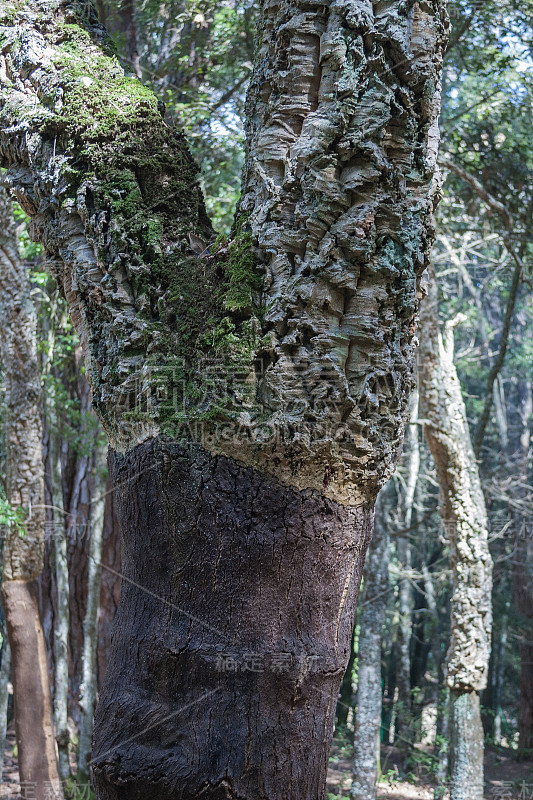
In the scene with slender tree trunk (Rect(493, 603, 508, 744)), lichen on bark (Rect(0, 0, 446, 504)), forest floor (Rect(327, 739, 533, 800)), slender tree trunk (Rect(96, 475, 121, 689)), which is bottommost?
forest floor (Rect(327, 739, 533, 800))

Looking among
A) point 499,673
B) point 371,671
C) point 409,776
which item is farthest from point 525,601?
point 371,671

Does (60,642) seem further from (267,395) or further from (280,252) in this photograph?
(280,252)

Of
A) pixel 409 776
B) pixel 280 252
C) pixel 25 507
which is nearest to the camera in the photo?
pixel 280 252

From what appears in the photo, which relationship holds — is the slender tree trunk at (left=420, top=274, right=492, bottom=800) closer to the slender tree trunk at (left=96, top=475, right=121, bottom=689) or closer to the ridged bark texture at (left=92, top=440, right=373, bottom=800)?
the slender tree trunk at (left=96, top=475, right=121, bottom=689)

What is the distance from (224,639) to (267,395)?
0.56 meters

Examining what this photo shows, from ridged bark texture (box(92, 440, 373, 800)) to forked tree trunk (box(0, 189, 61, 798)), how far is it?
4.71 metres

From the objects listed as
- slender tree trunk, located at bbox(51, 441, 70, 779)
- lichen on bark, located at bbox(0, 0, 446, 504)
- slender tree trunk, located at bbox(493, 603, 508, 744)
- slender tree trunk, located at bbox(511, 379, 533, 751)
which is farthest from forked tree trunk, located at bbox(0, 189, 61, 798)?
slender tree trunk, located at bbox(493, 603, 508, 744)

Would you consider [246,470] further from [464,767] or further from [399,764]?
[399,764]

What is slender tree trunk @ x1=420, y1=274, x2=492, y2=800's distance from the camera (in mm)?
6457

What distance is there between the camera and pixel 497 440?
20.9 metres

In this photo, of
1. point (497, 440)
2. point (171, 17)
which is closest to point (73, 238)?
point (171, 17)

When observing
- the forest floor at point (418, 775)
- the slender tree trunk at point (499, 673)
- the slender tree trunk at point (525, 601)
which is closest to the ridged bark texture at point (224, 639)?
the forest floor at point (418, 775)

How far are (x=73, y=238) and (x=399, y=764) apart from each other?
16.2m

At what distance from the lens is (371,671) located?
8070 mm
